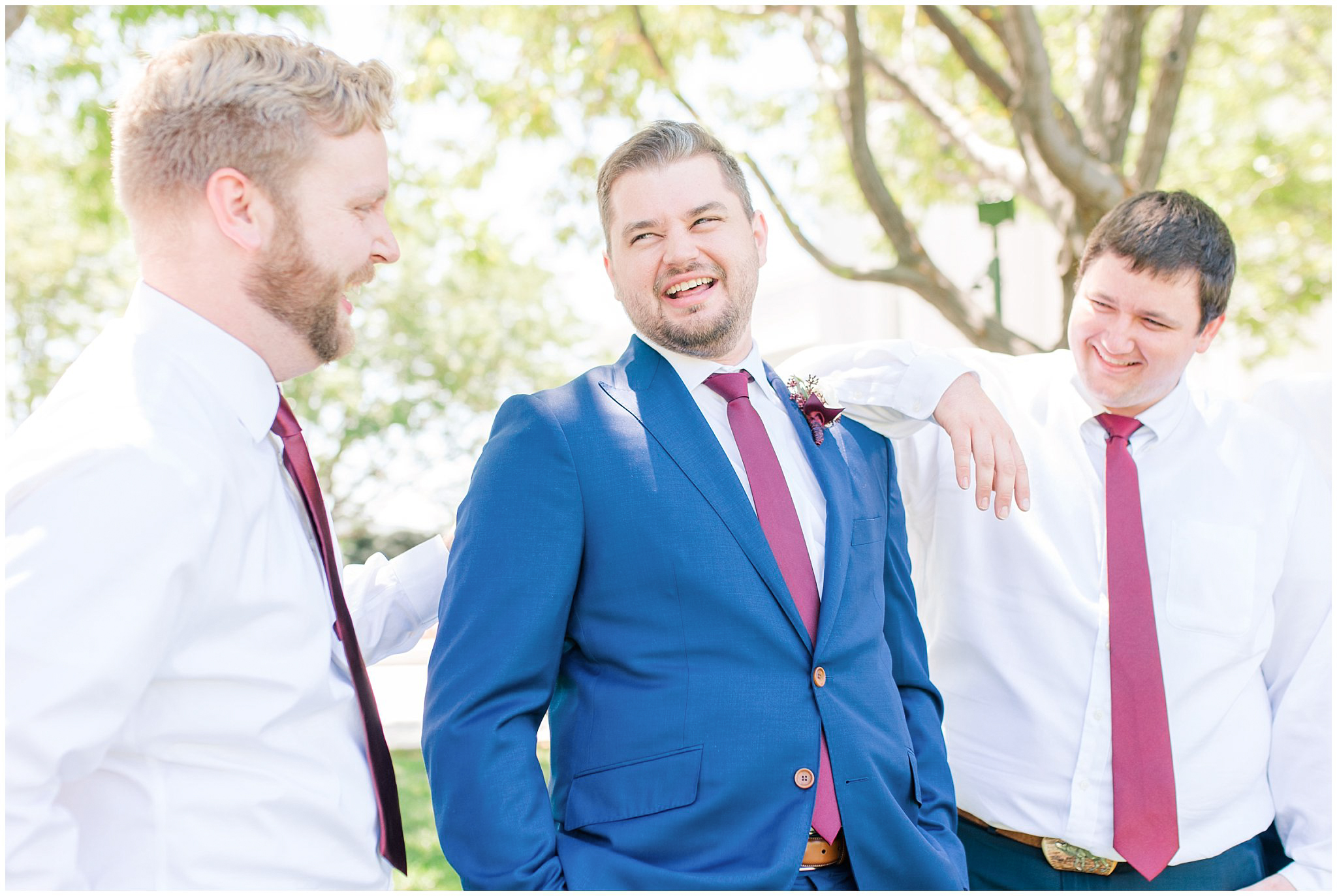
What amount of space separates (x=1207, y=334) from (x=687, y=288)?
1618mm

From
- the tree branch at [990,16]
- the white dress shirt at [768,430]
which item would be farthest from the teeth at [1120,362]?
the tree branch at [990,16]

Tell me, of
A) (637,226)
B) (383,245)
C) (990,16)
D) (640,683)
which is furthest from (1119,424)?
(990,16)

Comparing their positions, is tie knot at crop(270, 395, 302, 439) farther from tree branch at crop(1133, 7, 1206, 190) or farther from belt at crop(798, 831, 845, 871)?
tree branch at crop(1133, 7, 1206, 190)

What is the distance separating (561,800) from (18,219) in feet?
51.6

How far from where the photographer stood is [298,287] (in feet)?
6.47

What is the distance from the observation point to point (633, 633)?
2232 millimetres

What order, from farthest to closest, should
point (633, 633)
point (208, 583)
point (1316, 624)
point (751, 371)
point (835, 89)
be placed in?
point (835, 89) → point (1316, 624) → point (751, 371) → point (633, 633) → point (208, 583)

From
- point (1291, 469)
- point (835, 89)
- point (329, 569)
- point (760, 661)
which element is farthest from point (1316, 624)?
point (835, 89)

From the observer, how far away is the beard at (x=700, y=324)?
2.52 metres

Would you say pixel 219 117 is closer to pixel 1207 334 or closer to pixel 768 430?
pixel 768 430

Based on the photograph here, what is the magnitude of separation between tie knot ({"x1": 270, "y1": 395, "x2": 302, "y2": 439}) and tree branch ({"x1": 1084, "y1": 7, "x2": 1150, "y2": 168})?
6.28 metres

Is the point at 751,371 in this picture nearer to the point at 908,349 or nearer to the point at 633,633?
the point at 908,349

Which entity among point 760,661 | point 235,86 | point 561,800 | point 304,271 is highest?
point 235,86

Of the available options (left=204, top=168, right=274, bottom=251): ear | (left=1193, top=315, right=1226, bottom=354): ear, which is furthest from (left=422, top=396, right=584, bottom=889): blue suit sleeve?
(left=1193, top=315, right=1226, bottom=354): ear
